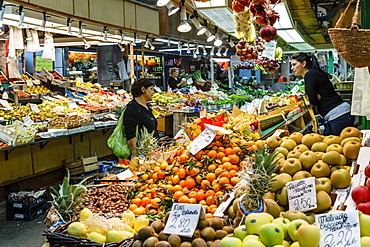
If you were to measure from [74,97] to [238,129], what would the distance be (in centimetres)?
722

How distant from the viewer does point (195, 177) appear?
122 inches

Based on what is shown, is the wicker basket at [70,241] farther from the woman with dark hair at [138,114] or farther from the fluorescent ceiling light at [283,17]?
the fluorescent ceiling light at [283,17]

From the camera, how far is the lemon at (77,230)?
8.08 feet

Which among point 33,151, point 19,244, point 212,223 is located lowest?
point 19,244

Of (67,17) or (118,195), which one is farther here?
(67,17)

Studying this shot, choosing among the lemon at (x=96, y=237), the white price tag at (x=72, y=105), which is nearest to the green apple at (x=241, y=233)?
the lemon at (x=96, y=237)

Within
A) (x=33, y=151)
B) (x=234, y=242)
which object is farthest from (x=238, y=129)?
(x=33, y=151)

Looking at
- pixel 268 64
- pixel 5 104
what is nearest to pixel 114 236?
pixel 5 104

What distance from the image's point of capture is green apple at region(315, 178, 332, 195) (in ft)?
7.85

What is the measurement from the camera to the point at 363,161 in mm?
2521

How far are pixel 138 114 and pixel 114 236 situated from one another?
9.65 ft

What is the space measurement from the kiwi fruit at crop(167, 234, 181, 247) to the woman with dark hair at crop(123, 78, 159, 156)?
302cm

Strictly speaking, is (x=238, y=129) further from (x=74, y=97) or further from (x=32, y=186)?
(x=74, y=97)

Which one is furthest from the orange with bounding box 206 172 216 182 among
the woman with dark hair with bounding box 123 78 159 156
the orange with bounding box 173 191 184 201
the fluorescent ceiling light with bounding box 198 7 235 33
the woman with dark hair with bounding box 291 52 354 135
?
the fluorescent ceiling light with bounding box 198 7 235 33
